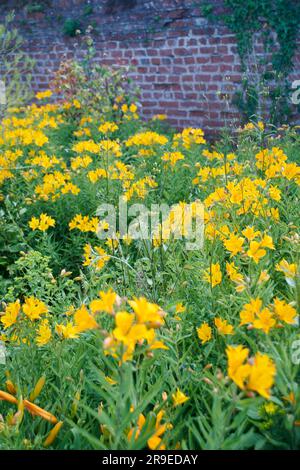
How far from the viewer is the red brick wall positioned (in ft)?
19.4

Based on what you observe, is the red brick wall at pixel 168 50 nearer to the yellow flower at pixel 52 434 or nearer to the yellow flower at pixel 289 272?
the yellow flower at pixel 289 272

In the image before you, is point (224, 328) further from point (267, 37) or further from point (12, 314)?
point (267, 37)

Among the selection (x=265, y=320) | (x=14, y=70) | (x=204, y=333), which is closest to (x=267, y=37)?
(x=14, y=70)

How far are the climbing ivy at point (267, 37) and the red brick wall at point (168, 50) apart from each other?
97 mm

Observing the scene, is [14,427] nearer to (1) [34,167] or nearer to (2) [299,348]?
→ (2) [299,348]

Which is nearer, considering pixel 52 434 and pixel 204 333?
pixel 52 434

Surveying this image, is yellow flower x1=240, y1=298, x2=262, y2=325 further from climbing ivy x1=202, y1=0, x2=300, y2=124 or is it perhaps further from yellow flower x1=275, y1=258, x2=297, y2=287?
climbing ivy x1=202, y1=0, x2=300, y2=124

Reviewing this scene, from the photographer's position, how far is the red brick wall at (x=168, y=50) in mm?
5898

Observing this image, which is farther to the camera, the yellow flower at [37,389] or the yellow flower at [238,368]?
the yellow flower at [37,389]

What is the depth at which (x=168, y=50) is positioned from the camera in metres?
6.28

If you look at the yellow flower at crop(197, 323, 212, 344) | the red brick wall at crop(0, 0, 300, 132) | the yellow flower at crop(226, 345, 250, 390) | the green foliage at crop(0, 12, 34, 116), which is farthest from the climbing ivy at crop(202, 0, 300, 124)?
the yellow flower at crop(226, 345, 250, 390)

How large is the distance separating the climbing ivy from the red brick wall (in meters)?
0.10

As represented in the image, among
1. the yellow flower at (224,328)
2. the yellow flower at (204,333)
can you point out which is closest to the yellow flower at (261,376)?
the yellow flower at (224,328)

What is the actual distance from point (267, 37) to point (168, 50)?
123cm
